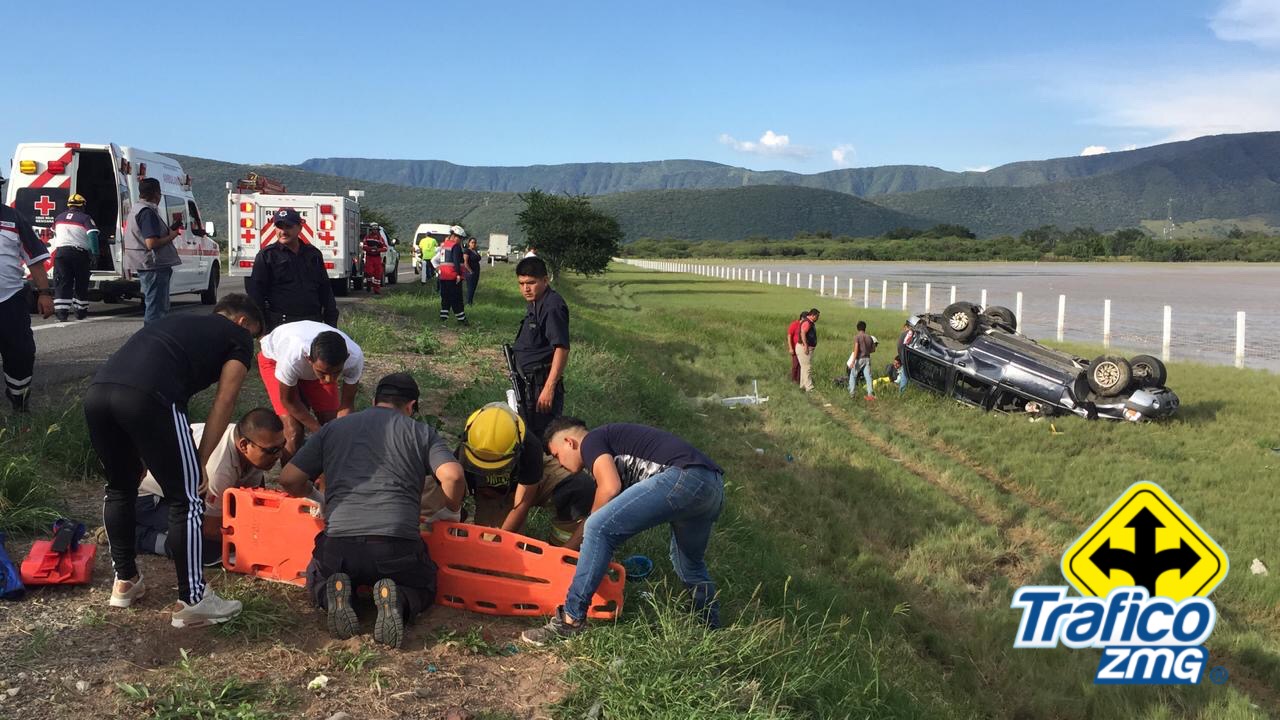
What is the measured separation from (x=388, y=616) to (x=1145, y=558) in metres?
4.29

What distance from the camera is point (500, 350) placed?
13.6 m

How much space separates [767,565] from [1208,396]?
33.9 ft

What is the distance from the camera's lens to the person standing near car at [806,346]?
15133mm

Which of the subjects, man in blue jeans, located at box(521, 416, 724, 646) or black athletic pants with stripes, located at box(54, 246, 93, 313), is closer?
man in blue jeans, located at box(521, 416, 724, 646)

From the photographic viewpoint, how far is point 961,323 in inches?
562

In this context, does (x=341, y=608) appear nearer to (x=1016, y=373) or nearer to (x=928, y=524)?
(x=928, y=524)

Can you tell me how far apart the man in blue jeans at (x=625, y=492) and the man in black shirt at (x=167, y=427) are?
59.0 inches

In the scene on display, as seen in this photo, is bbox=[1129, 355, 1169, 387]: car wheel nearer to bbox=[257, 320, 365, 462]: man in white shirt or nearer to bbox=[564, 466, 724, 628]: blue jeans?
bbox=[564, 466, 724, 628]: blue jeans

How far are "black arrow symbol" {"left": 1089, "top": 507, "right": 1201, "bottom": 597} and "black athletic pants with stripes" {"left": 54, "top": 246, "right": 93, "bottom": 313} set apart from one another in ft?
34.9

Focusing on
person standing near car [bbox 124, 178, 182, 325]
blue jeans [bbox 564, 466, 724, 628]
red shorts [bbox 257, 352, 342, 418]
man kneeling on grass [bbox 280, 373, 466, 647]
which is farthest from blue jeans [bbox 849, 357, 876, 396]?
man kneeling on grass [bbox 280, 373, 466, 647]

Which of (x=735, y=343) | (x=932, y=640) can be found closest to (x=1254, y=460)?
(x=932, y=640)

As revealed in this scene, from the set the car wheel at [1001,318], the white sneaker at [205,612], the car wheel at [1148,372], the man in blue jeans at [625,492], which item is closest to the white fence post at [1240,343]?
the car wheel at [1001,318]

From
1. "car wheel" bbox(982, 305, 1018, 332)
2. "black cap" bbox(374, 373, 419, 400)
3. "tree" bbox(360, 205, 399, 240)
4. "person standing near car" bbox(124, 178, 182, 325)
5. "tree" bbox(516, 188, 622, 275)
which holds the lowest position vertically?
"black cap" bbox(374, 373, 419, 400)

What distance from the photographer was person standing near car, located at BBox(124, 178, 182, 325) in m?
8.89
